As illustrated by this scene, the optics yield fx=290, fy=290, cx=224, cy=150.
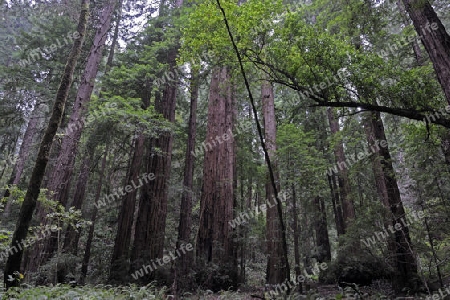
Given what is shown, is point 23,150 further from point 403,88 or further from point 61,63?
point 403,88

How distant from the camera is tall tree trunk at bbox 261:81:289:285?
331 inches

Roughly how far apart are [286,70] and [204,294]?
6.05 metres

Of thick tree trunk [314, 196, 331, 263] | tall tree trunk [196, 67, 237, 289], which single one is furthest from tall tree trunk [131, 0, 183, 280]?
thick tree trunk [314, 196, 331, 263]

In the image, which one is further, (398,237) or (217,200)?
(217,200)

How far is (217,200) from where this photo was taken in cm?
1073

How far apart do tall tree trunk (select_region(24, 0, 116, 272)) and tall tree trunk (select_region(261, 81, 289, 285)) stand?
6366mm

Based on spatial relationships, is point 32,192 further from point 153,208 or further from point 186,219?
point 153,208

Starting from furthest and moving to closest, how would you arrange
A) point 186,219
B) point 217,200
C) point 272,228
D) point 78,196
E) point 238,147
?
point 238,147, point 78,196, point 217,200, point 186,219, point 272,228

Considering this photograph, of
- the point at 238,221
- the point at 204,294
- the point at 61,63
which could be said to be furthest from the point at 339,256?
the point at 61,63

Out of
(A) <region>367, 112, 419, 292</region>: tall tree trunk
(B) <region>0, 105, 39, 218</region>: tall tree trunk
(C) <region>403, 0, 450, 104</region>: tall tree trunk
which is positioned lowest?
(A) <region>367, 112, 419, 292</region>: tall tree trunk

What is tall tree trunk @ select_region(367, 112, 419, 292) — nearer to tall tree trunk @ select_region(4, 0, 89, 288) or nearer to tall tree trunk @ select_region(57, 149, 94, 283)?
tall tree trunk @ select_region(4, 0, 89, 288)

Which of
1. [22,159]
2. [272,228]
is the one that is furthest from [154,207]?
[22,159]

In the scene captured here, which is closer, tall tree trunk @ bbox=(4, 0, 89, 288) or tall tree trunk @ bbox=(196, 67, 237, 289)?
tall tree trunk @ bbox=(4, 0, 89, 288)

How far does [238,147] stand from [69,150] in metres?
7.97
